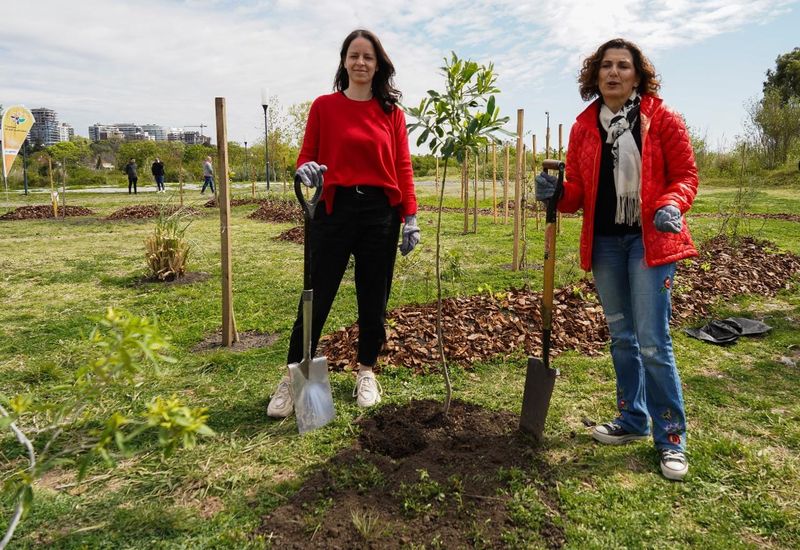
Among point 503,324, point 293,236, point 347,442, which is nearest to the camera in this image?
point 347,442

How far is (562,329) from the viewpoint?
471 cm

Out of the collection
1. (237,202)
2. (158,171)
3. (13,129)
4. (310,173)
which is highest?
(13,129)

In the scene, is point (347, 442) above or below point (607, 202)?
below

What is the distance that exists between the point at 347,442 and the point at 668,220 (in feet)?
6.46

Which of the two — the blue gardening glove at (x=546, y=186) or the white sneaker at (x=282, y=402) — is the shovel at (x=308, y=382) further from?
the blue gardening glove at (x=546, y=186)

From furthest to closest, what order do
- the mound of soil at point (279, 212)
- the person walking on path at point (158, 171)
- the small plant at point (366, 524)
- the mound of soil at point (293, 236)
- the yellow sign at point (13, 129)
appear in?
the person walking on path at point (158, 171) < the yellow sign at point (13, 129) < the mound of soil at point (279, 212) < the mound of soil at point (293, 236) < the small plant at point (366, 524)

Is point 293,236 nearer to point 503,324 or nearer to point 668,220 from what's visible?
point 503,324

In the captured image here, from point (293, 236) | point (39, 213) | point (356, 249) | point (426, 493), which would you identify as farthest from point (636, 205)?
point (39, 213)

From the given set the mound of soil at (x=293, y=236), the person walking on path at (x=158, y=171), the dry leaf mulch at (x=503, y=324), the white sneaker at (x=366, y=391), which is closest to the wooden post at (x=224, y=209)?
the dry leaf mulch at (x=503, y=324)

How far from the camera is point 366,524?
2227 mm

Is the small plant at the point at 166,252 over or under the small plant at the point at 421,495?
over

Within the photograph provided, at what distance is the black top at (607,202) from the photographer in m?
2.69

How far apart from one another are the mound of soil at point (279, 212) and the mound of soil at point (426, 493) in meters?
11.0

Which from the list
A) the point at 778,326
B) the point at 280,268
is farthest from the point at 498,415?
the point at 280,268
